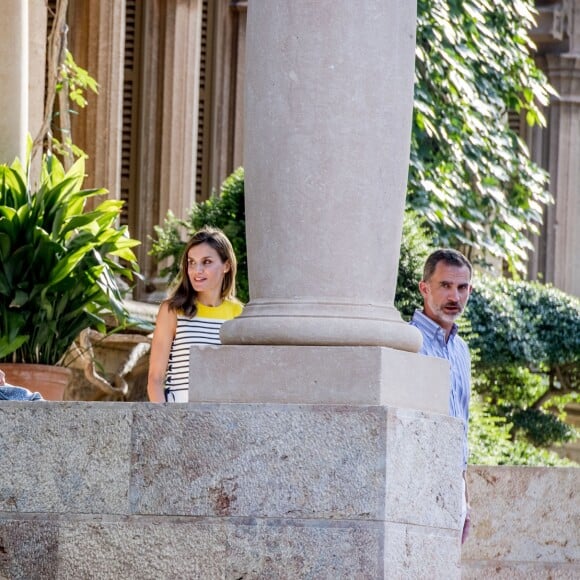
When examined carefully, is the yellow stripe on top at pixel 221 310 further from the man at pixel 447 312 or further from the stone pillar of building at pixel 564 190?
the stone pillar of building at pixel 564 190

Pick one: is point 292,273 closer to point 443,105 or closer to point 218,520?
point 218,520

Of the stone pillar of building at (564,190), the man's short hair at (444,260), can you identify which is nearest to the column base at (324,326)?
the man's short hair at (444,260)

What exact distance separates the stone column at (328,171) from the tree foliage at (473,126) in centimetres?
937

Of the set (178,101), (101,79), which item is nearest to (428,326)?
(101,79)

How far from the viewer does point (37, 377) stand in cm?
817

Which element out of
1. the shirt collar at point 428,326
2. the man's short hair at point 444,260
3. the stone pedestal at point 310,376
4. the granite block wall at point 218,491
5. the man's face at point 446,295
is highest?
the man's short hair at point 444,260

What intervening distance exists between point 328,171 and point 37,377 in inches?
121

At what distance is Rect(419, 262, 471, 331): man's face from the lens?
6691 mm

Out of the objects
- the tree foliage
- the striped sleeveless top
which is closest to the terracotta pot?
the striped sleeveless top

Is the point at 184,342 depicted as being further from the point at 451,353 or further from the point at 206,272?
the point at 451,353

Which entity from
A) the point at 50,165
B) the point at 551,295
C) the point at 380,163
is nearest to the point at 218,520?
the point at 380,163

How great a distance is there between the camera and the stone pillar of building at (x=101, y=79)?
13891 millimetres

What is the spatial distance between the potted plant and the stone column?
9.21 ft

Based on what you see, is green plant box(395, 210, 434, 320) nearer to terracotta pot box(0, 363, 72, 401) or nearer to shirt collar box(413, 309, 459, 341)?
terracotta pot box(0, 363, 72, 401)
